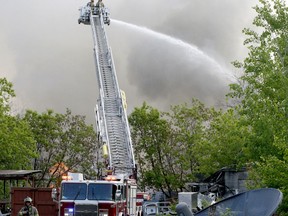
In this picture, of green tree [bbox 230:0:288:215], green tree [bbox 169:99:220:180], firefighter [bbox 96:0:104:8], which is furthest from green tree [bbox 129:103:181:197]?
green tree [bbox 230:0:288:215]

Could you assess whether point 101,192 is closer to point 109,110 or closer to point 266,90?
point 266,90

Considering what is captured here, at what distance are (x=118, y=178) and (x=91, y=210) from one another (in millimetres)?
1985

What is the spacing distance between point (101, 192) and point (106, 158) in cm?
1005

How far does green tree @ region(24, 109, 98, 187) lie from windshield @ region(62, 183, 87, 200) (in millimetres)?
31311

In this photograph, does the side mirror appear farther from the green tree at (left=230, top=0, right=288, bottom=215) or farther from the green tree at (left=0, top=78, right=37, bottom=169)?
the green tree at (left=0, top=78, right=37, bottom=169)

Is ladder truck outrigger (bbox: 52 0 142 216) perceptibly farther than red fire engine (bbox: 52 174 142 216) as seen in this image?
Yes

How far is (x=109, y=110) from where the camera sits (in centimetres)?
3541

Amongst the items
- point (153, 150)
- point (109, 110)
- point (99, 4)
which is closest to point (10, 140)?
point (109, 110)

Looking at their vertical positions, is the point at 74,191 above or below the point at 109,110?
below

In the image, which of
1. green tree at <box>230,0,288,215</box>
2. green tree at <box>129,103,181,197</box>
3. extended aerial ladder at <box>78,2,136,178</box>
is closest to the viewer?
green tree at <box>230,0,288,215</box>

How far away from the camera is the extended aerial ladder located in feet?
106

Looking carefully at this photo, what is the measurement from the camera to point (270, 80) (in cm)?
2145

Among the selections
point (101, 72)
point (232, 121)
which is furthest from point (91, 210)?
point (232, 121)

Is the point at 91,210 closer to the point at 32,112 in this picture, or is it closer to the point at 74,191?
the point at 74,191
